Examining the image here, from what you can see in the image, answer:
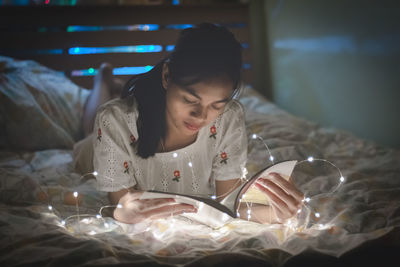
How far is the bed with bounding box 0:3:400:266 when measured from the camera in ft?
2.62

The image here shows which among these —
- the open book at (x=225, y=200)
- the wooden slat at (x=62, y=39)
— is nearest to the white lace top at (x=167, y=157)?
the open book at (x=225, y=200)

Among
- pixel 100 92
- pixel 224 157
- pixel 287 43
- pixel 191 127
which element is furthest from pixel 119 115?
pixel 287 43

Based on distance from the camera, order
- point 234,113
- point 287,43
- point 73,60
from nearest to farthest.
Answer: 1. point 234,113
2. point 73,60
3. point 287,43

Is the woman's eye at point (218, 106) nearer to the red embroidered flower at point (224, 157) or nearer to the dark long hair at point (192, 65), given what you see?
the dark long hair at point (192, 65)

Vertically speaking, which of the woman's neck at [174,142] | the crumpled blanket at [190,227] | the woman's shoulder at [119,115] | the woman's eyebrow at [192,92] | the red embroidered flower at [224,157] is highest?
the woman's eyebrow at [192,92]

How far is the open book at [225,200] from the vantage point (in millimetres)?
868

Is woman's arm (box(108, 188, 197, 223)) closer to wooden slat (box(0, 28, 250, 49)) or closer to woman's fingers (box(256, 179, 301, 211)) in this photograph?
woman's fingers (box(256, 179, 301, 211))

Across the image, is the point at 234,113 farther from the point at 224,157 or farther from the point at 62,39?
the point at 62,39

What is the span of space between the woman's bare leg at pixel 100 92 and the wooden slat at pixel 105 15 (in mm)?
→ 711

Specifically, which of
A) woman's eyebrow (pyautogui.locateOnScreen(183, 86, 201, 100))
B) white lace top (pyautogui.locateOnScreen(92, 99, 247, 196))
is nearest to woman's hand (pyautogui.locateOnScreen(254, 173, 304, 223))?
white lace top (pyautogui.locateOnScreen(92, 99, 247, 196))

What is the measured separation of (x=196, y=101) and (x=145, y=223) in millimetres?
326

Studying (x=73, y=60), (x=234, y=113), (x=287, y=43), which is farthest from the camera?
(x=287, y=43)

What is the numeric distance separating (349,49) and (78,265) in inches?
74.8

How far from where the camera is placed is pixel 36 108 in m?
1.94
